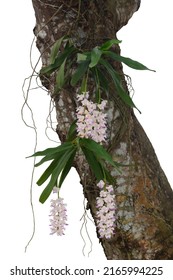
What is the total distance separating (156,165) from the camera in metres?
2.46

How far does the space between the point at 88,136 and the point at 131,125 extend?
18.6 inches

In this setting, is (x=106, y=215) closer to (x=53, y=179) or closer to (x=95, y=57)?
(x=53, y=179)

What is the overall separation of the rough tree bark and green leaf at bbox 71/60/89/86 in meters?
0.21

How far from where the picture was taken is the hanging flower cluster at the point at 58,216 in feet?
6.38

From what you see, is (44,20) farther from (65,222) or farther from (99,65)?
(65,222)

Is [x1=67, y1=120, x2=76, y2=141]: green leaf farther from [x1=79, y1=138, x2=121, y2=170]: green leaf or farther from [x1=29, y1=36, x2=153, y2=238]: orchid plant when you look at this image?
[x1=79, y1=138, x2=121, y2=170]: green leaf

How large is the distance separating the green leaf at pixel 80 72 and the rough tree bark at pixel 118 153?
0.67 feet

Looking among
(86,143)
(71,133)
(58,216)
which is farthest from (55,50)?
(58,216)

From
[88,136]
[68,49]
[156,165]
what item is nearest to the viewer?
[88,136]

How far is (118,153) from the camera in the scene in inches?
91.0

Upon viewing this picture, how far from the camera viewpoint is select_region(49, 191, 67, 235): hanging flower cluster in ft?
6.38

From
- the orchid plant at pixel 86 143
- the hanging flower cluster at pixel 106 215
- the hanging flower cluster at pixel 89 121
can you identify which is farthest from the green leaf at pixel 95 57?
the hanging flower cluster at pixel 106 215

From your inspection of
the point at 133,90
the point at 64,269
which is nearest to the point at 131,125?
the point at 133,90

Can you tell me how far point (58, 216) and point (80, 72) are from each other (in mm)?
487
